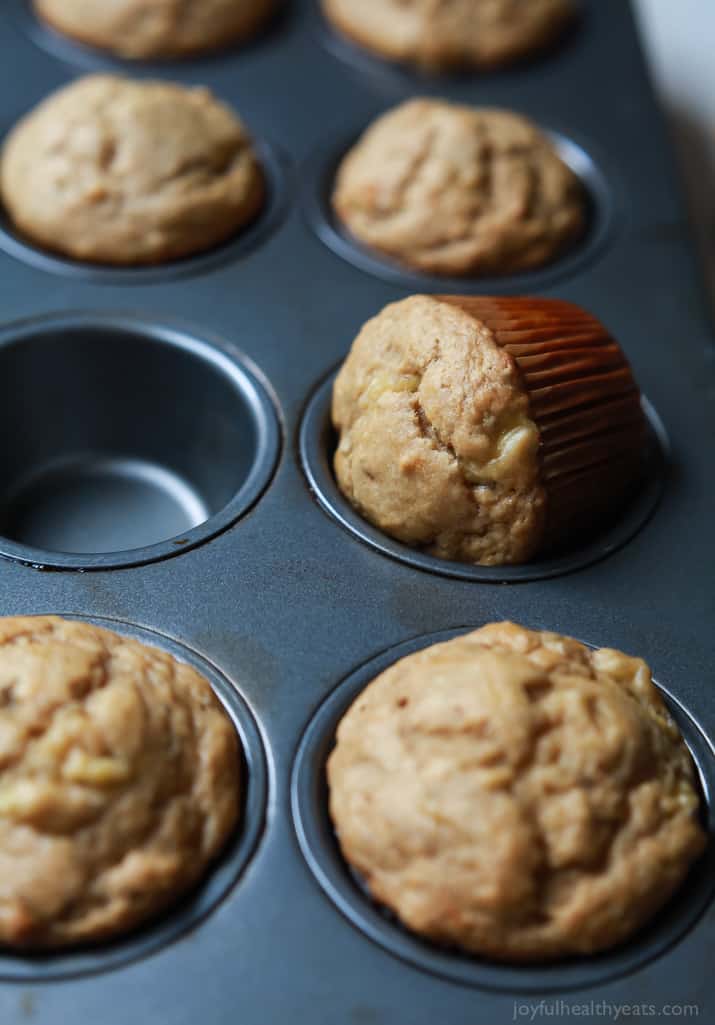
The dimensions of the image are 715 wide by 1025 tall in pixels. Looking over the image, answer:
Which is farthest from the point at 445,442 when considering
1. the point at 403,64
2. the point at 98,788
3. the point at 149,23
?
the point at 149,23

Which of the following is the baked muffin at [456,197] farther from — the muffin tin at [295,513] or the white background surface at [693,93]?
the white background surface at [693,93]

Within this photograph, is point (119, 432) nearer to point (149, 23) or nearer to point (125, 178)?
point (125, 178)

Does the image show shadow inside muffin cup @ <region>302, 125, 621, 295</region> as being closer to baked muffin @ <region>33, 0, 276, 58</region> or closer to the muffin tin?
the muffin tin

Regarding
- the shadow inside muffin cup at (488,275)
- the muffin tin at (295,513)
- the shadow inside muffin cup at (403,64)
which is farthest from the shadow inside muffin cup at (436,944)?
the shadow inside muffin cup at (403,64)

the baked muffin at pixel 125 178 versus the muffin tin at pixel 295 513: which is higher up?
the baked muffin at pixel 125 178

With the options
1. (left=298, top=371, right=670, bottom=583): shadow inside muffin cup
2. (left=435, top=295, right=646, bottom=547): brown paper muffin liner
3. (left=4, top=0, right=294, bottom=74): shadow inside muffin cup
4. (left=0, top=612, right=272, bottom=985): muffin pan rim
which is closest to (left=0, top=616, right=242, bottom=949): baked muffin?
(left=0, top=612, right=272, bottom=985): muffin pan rim
